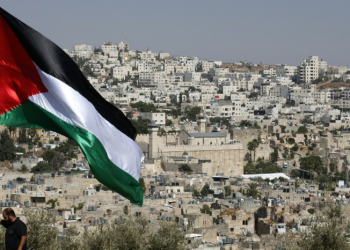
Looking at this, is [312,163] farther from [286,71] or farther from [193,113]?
[286,71]

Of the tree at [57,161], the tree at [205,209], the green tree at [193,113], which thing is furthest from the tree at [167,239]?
the green tree at [193,113]

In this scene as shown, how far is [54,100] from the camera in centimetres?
858

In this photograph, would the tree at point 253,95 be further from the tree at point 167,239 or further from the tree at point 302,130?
the tree at point 167,239

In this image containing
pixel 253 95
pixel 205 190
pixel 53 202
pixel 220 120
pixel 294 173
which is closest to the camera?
pixel 53 202

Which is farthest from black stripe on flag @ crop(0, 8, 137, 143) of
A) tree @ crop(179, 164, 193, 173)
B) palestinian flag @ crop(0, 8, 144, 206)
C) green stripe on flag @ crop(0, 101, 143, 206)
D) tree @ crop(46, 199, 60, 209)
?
tree @ crop(179, 164, 193, 173)

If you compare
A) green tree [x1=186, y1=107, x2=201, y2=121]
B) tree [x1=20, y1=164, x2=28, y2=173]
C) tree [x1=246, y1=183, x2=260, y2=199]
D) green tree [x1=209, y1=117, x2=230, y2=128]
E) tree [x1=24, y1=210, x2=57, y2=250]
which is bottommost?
tree [x1=24, y1=210, x2=57, y2=250]

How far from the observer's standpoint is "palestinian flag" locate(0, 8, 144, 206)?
8.30 m

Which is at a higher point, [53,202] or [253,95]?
[253,95]

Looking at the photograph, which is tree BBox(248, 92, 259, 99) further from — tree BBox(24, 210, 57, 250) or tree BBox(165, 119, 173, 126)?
tree BBox(24, 210, 57, 250)

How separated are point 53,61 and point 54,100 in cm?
33

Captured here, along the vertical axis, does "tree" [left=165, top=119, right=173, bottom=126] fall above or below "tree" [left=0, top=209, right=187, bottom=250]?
above

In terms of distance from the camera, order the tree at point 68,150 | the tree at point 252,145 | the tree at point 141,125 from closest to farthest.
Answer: the tree at point 68,150 → the tree at point 252,145 → the tree at point 141,125

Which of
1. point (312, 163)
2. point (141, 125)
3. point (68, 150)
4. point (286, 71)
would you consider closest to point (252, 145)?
point (312, 163)

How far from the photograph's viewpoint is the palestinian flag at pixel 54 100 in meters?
8.30
